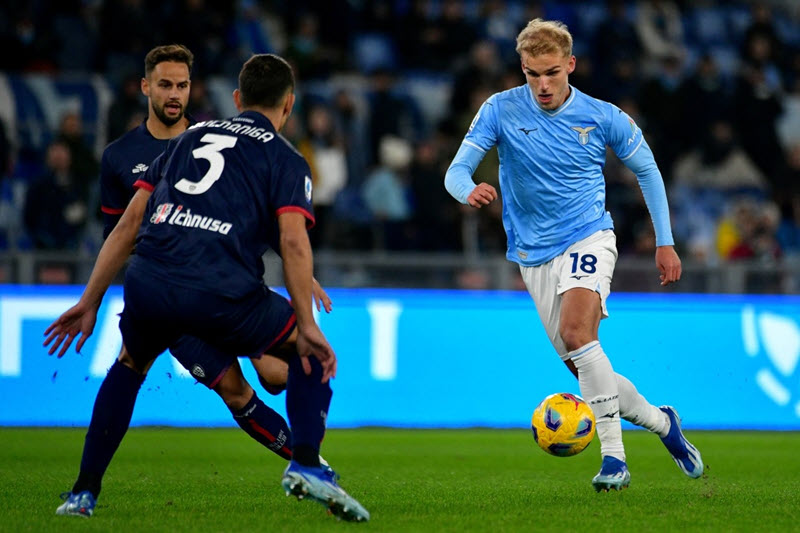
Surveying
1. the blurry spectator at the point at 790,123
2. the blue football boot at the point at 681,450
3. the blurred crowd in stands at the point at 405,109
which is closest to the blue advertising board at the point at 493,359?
the blurred crowd in stands at the point at 405,109

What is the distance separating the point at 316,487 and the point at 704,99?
40.8 feet

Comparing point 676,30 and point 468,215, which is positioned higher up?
point 676,30

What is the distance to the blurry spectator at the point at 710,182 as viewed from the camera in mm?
16219

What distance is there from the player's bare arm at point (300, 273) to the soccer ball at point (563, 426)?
170cm

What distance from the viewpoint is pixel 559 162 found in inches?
269

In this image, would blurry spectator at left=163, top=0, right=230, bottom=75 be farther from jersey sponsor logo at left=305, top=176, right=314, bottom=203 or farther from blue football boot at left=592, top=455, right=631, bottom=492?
jersey sponsor logo at left=305, top=176, right=314, bottom=203

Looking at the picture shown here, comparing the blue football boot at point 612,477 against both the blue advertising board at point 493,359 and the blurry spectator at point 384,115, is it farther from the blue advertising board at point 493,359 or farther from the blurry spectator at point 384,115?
the blurry spectator at point 384,115

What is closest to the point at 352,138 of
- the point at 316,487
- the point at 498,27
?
the point at 498,27

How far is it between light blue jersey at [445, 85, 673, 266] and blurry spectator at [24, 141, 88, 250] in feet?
20.2

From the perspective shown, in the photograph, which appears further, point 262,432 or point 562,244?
point 562,244

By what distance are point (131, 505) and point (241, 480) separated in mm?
1333

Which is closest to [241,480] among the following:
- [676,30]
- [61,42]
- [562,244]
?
[562,244]

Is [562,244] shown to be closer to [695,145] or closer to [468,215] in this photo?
[468,215]

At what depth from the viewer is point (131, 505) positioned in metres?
5.86
